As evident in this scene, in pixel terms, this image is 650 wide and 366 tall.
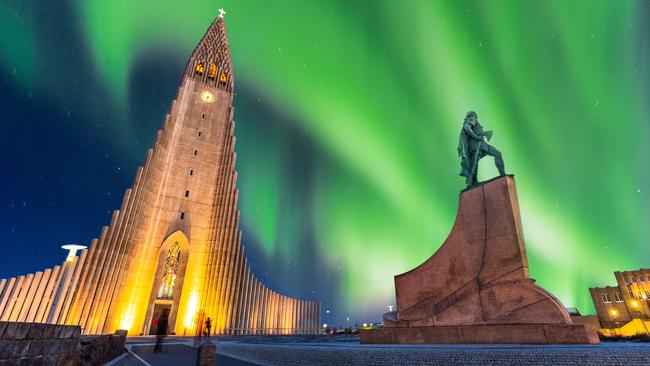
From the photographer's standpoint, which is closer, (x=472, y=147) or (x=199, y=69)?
(x=472, y=147)

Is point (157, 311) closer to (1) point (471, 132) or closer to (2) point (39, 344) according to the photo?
(2) point (39, 344)

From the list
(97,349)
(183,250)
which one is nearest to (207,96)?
(183,250)

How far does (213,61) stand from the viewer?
35.6 meters

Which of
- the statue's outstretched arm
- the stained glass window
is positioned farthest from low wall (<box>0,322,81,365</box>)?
the stained glass window

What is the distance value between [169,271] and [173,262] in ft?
2.41

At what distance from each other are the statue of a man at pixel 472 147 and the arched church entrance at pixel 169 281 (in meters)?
23.4

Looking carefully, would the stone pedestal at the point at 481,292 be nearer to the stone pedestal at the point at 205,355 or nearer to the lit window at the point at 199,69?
the stone pedestal at the point at 205,355

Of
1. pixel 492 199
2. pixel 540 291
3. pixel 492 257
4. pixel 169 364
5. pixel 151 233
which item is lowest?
pixel 169 364

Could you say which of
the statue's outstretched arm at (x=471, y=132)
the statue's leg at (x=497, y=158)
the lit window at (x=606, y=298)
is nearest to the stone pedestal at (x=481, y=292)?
the statue's leg at (x=497, y=158)

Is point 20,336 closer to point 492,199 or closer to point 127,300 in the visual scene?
point 492,199

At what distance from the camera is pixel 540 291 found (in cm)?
619

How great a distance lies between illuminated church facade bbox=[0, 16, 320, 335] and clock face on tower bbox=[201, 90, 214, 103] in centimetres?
28

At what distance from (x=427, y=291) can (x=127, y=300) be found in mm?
23327

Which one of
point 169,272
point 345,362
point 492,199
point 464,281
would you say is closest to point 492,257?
point 464,281
